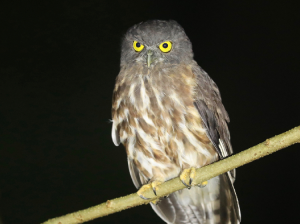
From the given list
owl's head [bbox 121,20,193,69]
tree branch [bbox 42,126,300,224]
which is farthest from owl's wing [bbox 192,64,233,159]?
tree branch [bbox 42,126,300,224]

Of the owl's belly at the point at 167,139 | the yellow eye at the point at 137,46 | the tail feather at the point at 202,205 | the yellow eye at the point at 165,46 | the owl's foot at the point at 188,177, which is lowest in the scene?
the tail feather at the point at 202,205

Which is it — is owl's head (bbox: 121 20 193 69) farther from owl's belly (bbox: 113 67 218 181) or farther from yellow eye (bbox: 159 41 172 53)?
owl's belly (bbox: 113 67 218 181)

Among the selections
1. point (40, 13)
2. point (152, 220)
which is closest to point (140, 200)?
point (152, 220)

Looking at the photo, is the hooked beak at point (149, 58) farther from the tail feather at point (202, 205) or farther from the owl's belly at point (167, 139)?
the tail feather at point (202, 205)

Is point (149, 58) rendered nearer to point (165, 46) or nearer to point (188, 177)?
point (165, 46)

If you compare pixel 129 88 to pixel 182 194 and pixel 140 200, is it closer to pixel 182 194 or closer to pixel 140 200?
pixel 140 200

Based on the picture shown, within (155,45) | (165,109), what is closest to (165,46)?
(155,45)

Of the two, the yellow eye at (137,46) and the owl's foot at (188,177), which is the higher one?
the yellow eye at (137,46)

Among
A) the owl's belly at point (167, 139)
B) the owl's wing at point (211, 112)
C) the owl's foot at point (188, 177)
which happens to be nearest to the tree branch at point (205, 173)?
the owl's foot at point (188, 177)
